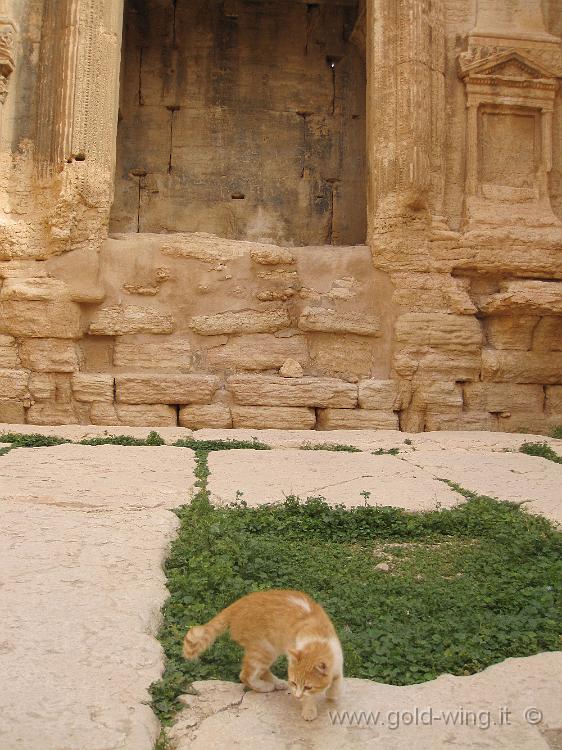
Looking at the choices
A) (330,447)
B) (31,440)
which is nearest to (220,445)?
(330,447)

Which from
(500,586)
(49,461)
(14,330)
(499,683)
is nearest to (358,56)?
(14,330)

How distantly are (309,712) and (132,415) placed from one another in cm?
635

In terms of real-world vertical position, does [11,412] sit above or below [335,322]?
below

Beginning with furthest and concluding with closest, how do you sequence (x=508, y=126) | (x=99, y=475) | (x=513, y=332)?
(x=508, y=126), (x=513, y=332), (x=99, y=475)

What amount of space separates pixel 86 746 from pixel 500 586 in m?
1.86

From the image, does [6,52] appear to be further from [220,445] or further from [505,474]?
[505,474]

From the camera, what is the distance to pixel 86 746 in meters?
1.61

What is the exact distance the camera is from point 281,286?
27.7 feet

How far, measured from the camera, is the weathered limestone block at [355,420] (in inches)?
315

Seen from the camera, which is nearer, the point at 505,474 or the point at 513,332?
the point at 505,474

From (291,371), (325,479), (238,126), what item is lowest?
(325,479)

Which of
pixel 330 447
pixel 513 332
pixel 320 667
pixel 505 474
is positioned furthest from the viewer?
pixel 513 332

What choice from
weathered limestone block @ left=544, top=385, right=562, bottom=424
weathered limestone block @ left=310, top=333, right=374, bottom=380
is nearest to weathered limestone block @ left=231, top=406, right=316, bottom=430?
weathered limestone block @ left=310, top=333, right=374, bottom=380

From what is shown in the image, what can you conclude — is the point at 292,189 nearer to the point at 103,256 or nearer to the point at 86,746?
the point at 103,256
